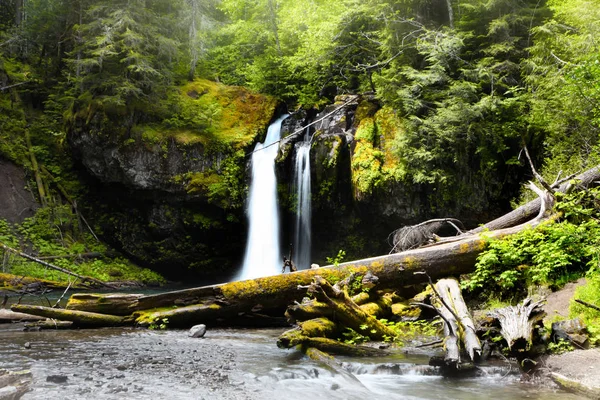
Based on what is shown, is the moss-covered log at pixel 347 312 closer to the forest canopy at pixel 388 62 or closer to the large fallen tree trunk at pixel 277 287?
the large fallen tree trunk at pixel 277 287

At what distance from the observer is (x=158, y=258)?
60.0 ft

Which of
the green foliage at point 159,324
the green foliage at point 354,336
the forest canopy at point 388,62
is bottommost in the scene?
the green foliage at point 354,336

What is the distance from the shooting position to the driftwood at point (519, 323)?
472cm

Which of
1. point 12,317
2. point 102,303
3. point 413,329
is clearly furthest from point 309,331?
point 12,317

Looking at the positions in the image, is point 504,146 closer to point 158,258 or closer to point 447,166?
point 447,166

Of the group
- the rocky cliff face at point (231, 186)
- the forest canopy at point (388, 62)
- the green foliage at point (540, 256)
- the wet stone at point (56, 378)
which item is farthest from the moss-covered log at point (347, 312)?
the rocky cliff face at point (231, 186)

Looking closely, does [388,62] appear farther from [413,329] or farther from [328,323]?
[328,323]

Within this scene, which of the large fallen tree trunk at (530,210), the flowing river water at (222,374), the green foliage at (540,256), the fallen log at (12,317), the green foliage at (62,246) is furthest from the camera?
the green foliage at (62,246)

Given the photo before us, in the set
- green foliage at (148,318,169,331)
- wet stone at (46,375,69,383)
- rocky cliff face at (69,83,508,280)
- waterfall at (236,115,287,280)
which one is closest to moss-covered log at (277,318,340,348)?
wet stone at (46,375,69,383)

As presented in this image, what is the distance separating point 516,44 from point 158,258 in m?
16.4

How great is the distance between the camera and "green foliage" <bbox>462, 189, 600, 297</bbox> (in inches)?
253

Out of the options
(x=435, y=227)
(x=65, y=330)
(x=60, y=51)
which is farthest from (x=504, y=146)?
(x=60, y=51)

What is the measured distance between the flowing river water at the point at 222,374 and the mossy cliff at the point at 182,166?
9939mm

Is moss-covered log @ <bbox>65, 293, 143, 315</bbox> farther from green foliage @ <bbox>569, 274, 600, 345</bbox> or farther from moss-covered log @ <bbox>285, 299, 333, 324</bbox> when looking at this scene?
green foliage @ <bbox>569, 274, 600, 345</bbox>
